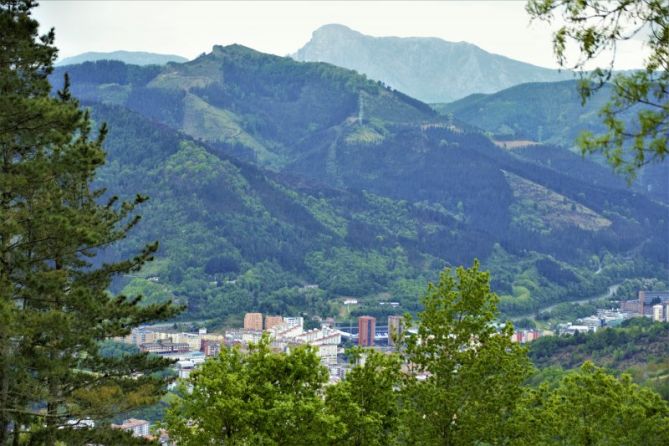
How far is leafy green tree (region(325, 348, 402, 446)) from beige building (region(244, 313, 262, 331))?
101 meters

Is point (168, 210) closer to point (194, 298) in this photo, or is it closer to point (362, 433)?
point (194, 298)

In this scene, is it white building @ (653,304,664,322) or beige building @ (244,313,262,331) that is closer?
beige building @ (244,313,262,331)

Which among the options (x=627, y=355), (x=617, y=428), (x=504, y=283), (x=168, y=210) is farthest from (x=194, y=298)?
(x=617, y=428)

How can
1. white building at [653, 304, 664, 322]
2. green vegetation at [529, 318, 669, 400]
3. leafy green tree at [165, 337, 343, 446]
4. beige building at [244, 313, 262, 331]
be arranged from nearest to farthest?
leafy green tree at [165, 337, 343, 446], green vegetation at [529, 318, 669, 400], beige building at [244, 313, 262, 331], white building at [653, 304, 664, 322]

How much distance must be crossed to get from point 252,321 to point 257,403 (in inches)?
4124

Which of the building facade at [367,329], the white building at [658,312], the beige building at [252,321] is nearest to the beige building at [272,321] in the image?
the beige building at [252,321]

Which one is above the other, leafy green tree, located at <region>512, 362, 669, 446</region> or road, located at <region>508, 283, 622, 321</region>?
leafy green tree, located at <region>512, 362, 669, 446</region>

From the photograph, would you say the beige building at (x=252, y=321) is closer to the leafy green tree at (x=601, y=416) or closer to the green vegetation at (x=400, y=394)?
the leafy green tree at (x=601, y=416)

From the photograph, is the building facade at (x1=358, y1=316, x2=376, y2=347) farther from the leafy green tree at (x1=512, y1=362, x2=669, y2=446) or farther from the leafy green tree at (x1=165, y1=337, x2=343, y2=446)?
the leafy green tree at (x1=165, y1=337, x2=343, y2=446)

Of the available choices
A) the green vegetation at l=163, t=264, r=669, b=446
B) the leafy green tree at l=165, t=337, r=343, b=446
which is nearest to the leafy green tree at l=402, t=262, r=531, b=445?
the green vegetation at l=163, t=264, r=669, b=446

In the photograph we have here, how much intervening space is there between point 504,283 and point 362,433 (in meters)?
158

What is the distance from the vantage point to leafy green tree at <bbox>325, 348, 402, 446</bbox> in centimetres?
2130

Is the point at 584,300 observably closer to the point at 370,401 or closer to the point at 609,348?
the point at 609,348

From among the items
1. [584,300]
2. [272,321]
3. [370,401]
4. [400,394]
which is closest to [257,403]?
[370,401]
